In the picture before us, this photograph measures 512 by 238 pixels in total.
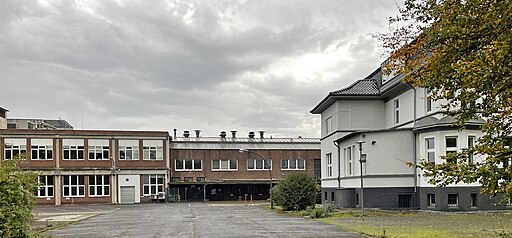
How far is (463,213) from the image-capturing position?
30.9 meters

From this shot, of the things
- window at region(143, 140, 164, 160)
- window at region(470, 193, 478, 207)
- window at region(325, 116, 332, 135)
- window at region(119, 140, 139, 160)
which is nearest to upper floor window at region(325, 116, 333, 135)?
window at region(325, 116, 332, 135)

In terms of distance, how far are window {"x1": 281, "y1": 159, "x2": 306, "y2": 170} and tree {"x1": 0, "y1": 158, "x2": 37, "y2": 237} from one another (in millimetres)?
→ 64428

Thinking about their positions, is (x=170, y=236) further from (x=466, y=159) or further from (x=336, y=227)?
(x=466, y=159)

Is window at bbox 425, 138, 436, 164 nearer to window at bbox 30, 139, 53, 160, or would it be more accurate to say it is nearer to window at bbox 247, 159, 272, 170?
window at bbox 247, 159, 272, 170

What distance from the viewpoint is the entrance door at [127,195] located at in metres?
70.4

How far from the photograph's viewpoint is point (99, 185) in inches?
2778

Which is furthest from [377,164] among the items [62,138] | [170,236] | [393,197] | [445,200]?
[62,138]

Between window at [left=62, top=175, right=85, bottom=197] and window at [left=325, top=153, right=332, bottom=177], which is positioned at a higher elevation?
window at [left=325, top=153, right=332, bottom=177]

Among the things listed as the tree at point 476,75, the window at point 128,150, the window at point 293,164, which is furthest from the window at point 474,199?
the window at point 293,164

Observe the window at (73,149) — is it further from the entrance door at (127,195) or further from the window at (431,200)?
the window at (431,200)

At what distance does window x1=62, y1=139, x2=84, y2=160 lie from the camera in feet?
231

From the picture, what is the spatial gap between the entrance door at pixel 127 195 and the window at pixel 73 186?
4.60m

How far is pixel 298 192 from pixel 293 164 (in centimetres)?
4237

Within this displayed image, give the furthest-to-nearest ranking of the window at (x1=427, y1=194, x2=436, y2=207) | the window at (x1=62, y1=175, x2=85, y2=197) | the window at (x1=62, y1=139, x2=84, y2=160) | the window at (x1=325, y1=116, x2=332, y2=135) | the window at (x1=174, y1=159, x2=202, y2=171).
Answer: the window at (x1=174, y1=159, x2=202, y2=171) → the window at (x1=62, y1=139, x2=84, y2=160) → the window at (x1=62, y1=175, x2=85, y2=197) → the window at (x1=325, y1=116, x2=332, y2=135) → the window at (x1=427, y1=194, x2=436, y2=207)
